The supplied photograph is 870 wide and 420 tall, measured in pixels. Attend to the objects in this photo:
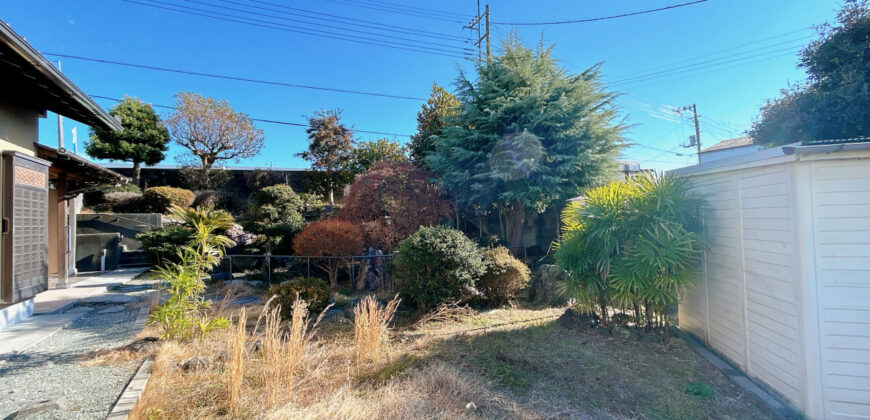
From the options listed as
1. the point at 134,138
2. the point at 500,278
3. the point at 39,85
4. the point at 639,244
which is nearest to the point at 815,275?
the point at 639,244

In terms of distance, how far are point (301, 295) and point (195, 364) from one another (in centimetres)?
199

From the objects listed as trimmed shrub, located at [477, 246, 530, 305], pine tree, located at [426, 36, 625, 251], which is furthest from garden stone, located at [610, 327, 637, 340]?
pine tree, located at [426, 36, 625, 251]

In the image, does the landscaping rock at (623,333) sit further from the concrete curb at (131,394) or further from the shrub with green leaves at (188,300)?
the concrete curb at (131,394)

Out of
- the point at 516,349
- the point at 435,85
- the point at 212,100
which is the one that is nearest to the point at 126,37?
the point at 212,100

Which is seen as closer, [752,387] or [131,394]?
[131,394]

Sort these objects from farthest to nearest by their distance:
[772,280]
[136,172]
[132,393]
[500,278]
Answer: [136,172] < [500,278] < [772,280] < [132,393]

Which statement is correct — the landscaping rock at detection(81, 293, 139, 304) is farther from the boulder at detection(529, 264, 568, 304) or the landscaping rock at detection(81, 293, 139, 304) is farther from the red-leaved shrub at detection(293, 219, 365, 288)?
the boulder at detection(529, 264, 568, 304)

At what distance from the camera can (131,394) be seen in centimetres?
277

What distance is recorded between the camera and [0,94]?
4.64 metres

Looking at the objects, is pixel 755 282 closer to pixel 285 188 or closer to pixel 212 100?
pixel 285 188

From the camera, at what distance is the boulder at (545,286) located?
20.4ft

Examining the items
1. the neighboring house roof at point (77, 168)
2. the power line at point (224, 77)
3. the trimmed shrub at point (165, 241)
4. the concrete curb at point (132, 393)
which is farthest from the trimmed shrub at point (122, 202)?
the concrete curb at point (132, 393)

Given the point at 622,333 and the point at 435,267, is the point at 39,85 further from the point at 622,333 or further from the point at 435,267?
the point at 622,333

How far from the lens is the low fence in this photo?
715cm
